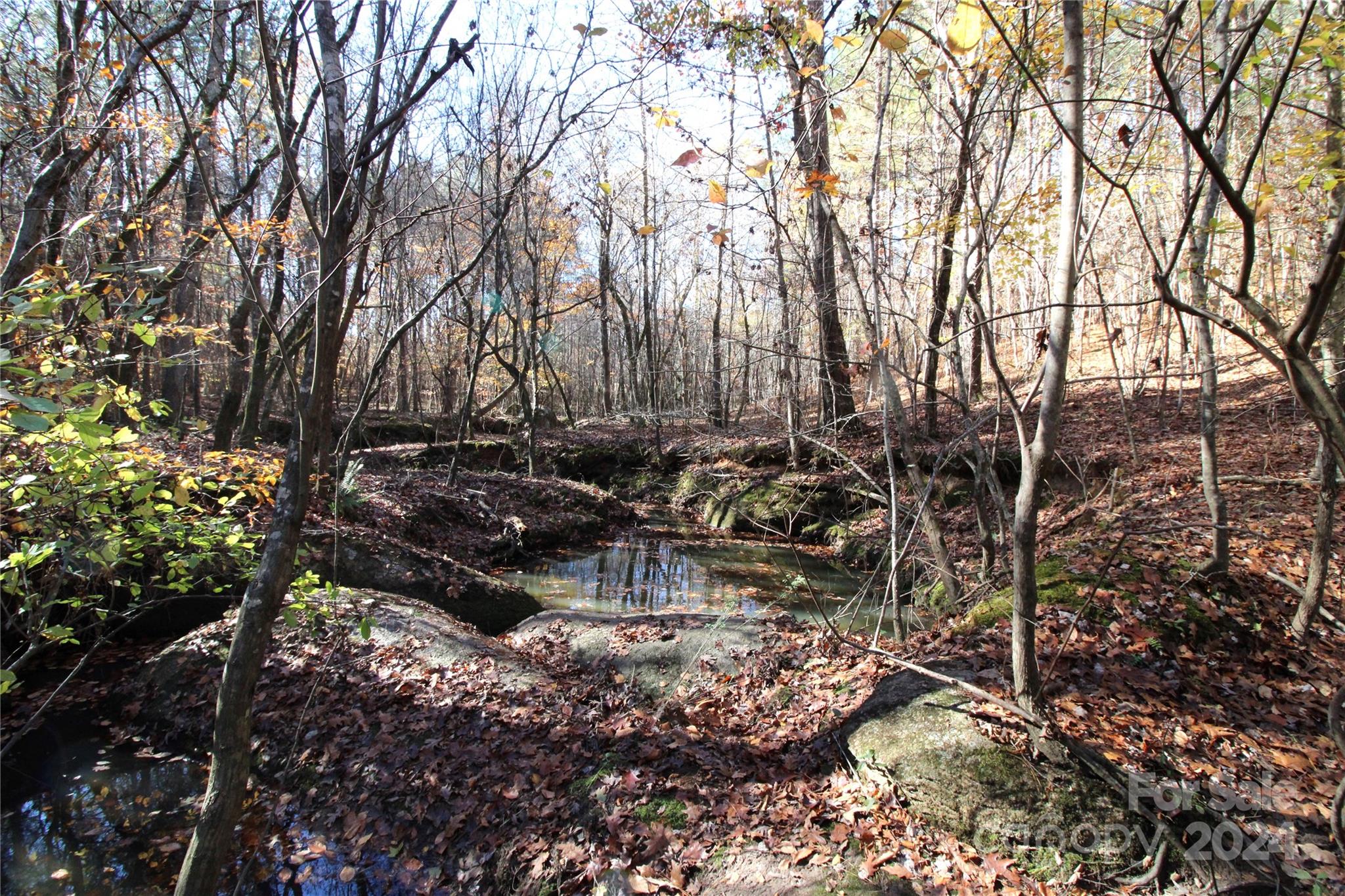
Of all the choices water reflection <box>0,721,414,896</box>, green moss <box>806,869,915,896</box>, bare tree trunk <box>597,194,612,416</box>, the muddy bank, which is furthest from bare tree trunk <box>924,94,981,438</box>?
bare tree trunk <box>597,194,612,416</box>

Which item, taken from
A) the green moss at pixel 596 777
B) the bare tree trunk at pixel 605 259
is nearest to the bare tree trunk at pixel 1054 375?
the green moss at pixel 596 777

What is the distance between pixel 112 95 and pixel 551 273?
45.3ft

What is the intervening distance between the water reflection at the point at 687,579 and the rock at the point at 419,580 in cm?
114

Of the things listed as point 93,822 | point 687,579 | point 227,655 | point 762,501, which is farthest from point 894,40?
point 762,501

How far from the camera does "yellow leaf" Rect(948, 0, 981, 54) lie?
2.13 m

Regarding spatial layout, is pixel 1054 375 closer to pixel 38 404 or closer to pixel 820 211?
pixel 38 404

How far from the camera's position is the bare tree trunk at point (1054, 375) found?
288cm

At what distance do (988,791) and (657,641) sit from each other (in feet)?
10.6

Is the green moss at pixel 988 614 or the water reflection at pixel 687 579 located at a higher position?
the green moss at pixel 988 614

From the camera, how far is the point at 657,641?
6.06m

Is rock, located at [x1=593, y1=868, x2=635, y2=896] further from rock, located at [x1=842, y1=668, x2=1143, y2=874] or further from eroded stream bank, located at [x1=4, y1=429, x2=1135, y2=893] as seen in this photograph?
rock, located at [x1=842, y1=668, x2=1143, y2=874]

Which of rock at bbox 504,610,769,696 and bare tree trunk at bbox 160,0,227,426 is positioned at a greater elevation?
bare tree trunk at bbox 160,0,227,426

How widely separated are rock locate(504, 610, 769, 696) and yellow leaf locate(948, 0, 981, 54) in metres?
4.70

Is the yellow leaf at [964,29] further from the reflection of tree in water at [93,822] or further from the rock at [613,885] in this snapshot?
the reflection of tree in water at [93,822]
